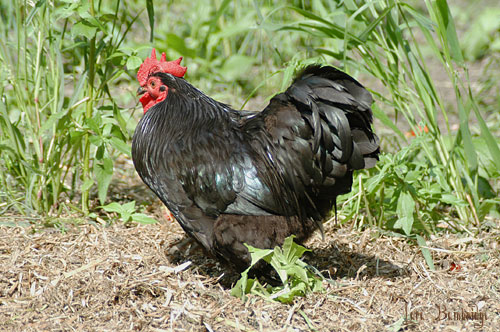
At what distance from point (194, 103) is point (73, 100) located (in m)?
0.92

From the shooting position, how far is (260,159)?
3.41 metres

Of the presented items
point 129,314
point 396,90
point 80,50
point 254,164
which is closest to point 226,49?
point 80,50

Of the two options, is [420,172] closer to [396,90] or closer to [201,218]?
[396,90]

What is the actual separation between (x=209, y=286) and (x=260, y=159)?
0.88 meters

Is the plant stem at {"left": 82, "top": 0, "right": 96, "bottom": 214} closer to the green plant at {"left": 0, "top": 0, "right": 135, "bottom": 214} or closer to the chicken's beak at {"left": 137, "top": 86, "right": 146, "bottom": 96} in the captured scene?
the green plant at {"left": 0, "top": 0, "right": 135, "bottom": 214}

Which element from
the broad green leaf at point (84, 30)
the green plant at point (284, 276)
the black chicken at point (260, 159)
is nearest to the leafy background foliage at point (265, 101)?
the broad green leaf at point (84, 30)

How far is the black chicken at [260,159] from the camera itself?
3139 millimetres

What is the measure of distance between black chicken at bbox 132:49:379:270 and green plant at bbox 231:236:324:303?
0.12 metres

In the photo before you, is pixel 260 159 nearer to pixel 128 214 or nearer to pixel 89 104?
pixel 128 214

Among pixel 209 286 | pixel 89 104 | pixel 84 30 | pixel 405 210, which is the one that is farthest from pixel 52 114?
pixel 405 210

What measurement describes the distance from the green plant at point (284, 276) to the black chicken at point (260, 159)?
4.7 inches

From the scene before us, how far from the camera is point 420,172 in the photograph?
4.03 metres

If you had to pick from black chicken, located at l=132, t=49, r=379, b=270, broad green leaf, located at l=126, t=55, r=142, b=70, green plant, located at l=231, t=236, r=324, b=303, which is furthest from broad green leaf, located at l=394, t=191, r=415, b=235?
broad green leaf, located at l=126, t=55, r=142, b=70

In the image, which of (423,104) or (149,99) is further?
(423,104)
